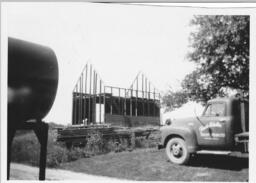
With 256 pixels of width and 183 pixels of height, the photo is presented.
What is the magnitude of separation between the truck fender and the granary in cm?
32

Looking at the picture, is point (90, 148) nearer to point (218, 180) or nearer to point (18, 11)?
point (218, 180)

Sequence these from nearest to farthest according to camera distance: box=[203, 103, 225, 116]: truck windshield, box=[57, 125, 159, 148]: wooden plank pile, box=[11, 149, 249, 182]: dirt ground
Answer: box=[11, 149, 249, 182]: dirt ground < box=[203, 103, 225, 116]: truck windshield < box=[57, 125, 159, 148]: wooden plank pile

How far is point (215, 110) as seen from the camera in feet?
21.1

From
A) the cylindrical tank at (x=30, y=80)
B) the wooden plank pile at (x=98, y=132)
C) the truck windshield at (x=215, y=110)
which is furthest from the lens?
the wooden plank pile at (x=98, y=132)

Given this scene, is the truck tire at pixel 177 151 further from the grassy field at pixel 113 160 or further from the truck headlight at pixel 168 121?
the truck headlight at pixel 168 121

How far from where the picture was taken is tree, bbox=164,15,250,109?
657cm

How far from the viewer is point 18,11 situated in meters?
6.46

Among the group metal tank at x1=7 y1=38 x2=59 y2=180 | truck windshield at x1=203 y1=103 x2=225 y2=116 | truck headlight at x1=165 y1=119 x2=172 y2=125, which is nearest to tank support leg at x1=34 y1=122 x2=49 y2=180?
metal tank at x1=7 y1=38 x2=59 y2=180

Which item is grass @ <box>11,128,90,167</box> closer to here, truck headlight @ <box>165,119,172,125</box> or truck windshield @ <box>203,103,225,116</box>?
truck headlight @ <box>165,119,172,125</box>

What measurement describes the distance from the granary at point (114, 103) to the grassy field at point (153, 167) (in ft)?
2.09

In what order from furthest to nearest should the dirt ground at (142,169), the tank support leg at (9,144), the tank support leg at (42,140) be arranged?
the dirt ground at (142,169) → the tank support leg at (9,144) → the tank support leg at (42,140)

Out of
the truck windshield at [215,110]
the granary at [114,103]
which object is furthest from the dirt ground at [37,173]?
the truck windshield at [215,110]

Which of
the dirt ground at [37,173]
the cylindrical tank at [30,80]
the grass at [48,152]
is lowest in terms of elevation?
the dirt ground at [37,173]

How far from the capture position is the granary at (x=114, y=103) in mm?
6547
